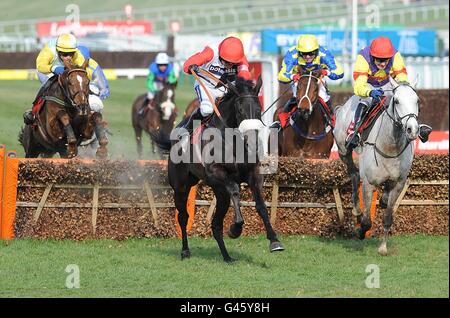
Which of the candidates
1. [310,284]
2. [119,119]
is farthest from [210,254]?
[119,119]

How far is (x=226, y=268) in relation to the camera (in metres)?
9.19

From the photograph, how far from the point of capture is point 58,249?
10172 mm

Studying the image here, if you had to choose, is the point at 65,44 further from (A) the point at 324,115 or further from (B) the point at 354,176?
(B) the point at 354,176

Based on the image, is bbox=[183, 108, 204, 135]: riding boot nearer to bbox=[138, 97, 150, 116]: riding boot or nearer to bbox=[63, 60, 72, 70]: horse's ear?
bbox=[63, 60, 72, 70]: horse's ear

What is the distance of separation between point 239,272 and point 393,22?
4102cm

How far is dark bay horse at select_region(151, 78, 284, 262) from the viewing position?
8.65 m

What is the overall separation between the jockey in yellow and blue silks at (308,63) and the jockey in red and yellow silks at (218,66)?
248 centimetres

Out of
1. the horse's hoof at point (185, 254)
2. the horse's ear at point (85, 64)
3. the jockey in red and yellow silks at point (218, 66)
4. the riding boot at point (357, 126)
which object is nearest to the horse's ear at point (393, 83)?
the riding boot at point (357, 126)

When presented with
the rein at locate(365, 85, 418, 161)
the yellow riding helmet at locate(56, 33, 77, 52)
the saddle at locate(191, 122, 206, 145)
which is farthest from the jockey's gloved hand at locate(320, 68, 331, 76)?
the yellow riding helmet at locate(56, 33, 77, 52)

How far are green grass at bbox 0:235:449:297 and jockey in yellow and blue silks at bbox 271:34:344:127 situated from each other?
2185mm

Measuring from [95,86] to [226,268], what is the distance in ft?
15.4

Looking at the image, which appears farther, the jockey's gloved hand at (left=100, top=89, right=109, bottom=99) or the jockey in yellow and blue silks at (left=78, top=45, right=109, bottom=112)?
the jockey's gloved hand at (left=100, top=89, right=109, bottom=99)

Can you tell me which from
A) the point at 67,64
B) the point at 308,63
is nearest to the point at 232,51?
the point at 308,63
